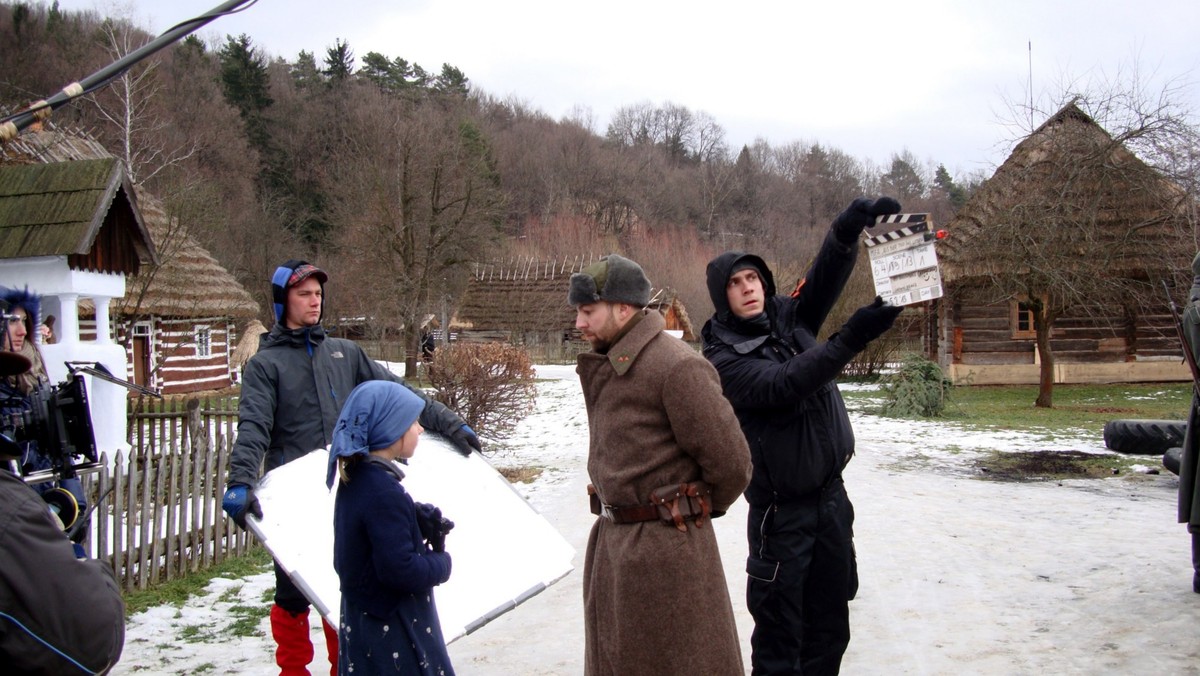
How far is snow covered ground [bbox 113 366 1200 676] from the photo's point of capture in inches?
187

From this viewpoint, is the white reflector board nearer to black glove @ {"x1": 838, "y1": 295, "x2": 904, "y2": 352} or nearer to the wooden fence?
A: black glove @ {"x1": 838, "y1": 295, "x2": 904, "y2": 352}

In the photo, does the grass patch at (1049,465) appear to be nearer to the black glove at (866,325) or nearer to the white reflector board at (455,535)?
the black glove at (866,325)

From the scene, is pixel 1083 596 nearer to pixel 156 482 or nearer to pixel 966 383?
pixel 156 482

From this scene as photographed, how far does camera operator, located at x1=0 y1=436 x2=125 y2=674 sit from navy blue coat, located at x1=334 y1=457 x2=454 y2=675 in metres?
0.99

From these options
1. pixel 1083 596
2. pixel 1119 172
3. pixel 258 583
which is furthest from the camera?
pixel 1119 172

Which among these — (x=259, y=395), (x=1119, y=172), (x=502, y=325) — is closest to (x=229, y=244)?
(x=502, y=325)

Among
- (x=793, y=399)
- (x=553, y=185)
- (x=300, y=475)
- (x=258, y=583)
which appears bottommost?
(x=258, y=583)

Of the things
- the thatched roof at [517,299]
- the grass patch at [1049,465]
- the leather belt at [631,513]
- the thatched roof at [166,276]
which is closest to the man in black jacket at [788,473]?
the leather belt at [631,513]

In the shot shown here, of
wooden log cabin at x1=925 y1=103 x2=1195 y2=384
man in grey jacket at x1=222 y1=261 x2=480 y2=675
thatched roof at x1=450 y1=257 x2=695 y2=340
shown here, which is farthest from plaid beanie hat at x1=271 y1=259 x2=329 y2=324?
thatched roof at x1=450 y1=257 x2=695 y2=340

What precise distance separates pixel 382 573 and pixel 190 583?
453 cm

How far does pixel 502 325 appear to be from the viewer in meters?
41.1

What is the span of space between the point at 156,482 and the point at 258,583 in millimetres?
1119

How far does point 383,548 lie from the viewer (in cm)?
299

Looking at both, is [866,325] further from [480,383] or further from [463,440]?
[480,383]
